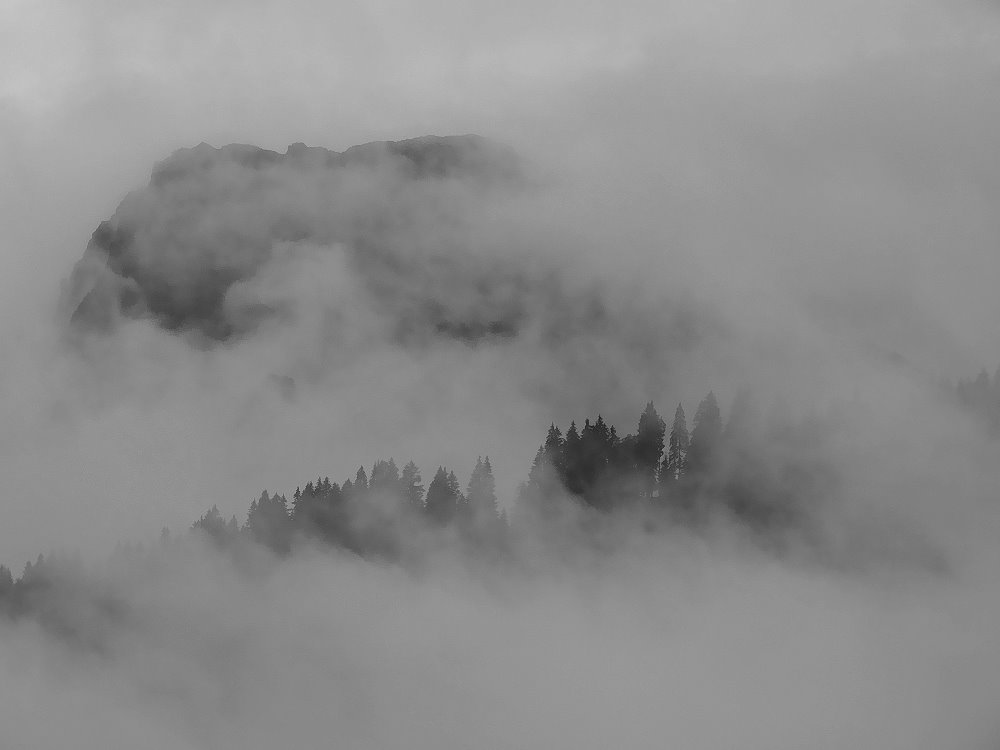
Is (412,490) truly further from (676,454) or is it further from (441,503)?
(676,454)

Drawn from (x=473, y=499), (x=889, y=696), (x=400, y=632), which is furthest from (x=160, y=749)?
(x=889, y=696)

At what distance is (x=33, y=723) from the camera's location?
143375 mm

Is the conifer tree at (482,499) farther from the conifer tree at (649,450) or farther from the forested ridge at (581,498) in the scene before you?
the conifer tree at (649,450)

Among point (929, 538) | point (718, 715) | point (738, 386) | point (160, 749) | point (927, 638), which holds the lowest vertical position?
point (160, 749)

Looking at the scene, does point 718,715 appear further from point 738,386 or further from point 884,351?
point 884,351

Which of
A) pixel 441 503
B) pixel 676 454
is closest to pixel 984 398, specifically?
pixel 676 454

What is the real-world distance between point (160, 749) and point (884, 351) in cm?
11026

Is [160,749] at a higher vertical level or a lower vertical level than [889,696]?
lower

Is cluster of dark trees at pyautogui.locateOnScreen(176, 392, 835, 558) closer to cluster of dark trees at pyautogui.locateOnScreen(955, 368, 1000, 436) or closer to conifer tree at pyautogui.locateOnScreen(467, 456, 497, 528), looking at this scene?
conifer tree at pyautogui.locateOnScreen(467, 456, 497, 528)

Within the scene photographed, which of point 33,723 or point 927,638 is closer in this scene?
point 927,638

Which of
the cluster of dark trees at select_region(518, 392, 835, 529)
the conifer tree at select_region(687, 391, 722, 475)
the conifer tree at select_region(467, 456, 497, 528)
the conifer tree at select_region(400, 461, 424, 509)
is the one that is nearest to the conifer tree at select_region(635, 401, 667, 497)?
the cluster of dark trees at select_region(518, 392, 835, 529)

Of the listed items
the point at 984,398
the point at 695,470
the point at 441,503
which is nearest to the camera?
the point at 984,398

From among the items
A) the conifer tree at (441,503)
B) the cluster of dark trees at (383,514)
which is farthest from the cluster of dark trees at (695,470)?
the conifer tree at (441,503)

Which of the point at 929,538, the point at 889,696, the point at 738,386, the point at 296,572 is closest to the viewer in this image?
the point at 889,696
